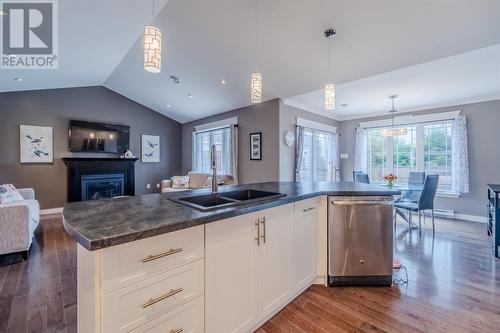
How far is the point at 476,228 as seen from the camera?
4.05 meters

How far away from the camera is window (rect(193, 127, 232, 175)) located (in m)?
5.95

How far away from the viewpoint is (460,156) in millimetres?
4617

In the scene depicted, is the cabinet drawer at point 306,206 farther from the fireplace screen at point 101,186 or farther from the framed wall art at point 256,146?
the fireplace screen at point 101,186

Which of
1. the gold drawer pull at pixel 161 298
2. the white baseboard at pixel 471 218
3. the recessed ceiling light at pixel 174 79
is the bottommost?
the white baseboard at pixel 471 218

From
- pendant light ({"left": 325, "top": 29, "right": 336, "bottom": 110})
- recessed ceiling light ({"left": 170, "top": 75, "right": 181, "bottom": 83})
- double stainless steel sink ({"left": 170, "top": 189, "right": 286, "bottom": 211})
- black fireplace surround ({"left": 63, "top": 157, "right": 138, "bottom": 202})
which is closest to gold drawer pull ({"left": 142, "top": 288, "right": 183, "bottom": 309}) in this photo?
double stainless steel sink ({"left": 170, "top": 189, "right": 286, "bottom": 211})

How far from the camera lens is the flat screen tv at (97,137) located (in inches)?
215

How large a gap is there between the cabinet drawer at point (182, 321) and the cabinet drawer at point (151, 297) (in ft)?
0.09

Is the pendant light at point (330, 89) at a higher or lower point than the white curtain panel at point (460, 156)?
higher

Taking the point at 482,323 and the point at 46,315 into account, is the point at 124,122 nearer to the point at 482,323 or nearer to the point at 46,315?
the point at 46,315

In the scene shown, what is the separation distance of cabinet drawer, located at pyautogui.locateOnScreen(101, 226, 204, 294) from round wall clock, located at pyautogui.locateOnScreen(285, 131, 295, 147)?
3760 millimetres

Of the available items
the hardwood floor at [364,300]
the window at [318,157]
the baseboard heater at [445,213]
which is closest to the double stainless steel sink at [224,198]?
the hardwood floor at [364,300]

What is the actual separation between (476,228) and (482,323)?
3.30m

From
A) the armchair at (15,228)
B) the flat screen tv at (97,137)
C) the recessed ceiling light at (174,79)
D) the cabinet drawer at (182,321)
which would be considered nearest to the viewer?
the cabinet drawer at (182,321)

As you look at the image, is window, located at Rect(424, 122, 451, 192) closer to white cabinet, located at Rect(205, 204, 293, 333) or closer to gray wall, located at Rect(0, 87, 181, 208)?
white cabinet, located at Rect(205, 204, 293, 333)
